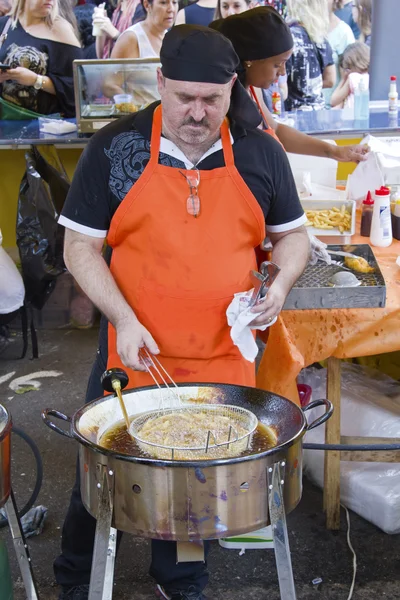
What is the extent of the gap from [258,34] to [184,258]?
124 centimetres

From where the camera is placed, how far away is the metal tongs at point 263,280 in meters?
2.14

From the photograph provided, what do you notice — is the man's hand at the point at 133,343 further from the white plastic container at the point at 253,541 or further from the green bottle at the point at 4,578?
the white plastic container at the point at 253,541

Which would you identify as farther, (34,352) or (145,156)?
(34,352)

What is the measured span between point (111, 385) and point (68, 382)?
8.46 ft

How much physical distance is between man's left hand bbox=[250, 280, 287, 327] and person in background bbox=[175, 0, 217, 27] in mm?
4632

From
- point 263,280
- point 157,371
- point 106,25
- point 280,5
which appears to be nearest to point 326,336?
→ point 263,280

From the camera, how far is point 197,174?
2.16m

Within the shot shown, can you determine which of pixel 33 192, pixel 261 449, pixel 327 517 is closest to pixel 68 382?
pixel 33 192

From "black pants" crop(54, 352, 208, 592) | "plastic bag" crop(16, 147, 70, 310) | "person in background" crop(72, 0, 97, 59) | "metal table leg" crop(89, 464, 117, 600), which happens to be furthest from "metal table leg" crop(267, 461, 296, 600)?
"person in background" crop(72, 0, 97, 59)

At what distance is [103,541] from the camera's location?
1680 millimetres

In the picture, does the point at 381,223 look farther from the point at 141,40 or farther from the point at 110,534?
the point at 141,40

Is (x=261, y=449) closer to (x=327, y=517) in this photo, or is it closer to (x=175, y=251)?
(x=175, y=251)

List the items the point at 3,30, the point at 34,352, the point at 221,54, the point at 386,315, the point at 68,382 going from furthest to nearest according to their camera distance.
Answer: the point at 3,30 < the point at 34,352 < the point at 68,382 < the point at 386,315 < the point at 221,54

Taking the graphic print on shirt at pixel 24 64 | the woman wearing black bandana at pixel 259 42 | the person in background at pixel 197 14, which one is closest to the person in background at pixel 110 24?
the person in background at pixel 197 14
